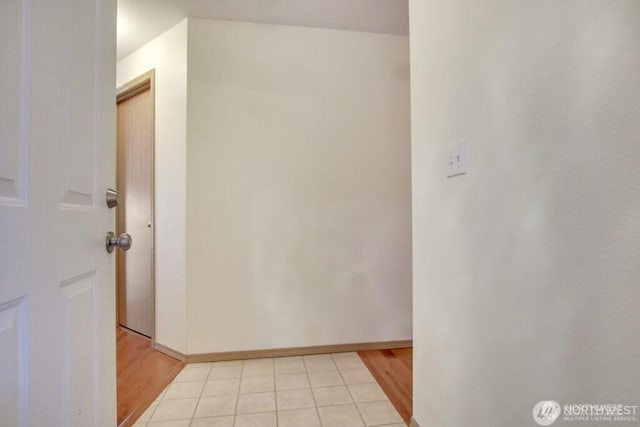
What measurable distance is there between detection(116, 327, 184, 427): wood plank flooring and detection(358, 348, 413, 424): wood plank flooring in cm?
133

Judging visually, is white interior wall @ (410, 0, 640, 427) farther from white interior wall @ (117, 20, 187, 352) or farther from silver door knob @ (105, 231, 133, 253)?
white interior wall @ (117, 20, 187, 352)

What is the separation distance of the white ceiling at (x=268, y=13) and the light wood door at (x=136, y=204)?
0.38m

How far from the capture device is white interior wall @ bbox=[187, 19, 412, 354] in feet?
7.11

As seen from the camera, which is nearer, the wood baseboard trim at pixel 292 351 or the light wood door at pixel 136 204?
the wood baseboard trim at pixel 292 351

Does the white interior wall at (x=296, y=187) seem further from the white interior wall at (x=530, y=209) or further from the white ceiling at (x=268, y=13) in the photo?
the white interior wall at (x=530, y=209)

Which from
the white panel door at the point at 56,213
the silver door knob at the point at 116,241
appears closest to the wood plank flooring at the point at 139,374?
the white panel door at the point at 56,213

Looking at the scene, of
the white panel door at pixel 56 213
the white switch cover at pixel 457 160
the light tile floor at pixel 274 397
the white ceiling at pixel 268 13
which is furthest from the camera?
the white ceiling at pixel 268 13

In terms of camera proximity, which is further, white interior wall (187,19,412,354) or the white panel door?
white interior wall (187,19,412,354)

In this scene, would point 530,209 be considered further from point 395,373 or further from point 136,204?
point 136,204

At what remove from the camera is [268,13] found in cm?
211

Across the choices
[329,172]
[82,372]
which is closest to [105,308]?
[82,372]

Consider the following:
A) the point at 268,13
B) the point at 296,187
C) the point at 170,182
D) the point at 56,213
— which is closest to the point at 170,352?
the point at 170,182

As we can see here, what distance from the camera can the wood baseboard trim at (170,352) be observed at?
6.98 ft

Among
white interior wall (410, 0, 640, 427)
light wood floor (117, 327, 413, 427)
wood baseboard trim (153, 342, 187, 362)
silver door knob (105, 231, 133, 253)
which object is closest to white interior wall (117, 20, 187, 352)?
wood baseboard trim (153, 342, 187, 362)
